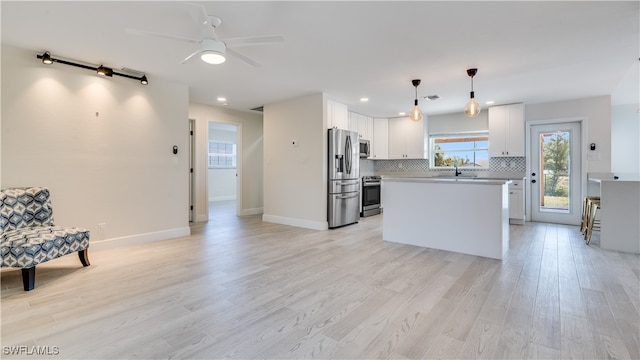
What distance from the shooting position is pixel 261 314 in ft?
6.88

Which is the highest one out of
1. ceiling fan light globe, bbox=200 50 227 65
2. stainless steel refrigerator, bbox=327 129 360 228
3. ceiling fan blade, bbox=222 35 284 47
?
ceiling fan blade, bbox=222 35 284 47

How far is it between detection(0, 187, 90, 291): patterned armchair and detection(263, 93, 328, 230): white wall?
3184mm

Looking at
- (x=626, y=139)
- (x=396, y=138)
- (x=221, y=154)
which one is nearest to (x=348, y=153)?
(x=396, y=138)

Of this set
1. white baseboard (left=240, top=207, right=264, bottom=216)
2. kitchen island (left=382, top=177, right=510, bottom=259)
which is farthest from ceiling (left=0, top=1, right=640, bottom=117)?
white baseboard (left=240, top=207, right=264, bottom=216)

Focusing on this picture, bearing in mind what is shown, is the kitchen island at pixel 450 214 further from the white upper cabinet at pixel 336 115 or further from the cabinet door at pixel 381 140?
the cabinet door at pixel 381 140

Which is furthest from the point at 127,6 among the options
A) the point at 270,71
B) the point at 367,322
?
→ the point at 367,322

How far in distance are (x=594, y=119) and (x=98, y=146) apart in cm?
819

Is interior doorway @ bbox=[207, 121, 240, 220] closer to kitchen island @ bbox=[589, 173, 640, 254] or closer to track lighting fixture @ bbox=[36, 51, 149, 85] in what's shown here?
track lighting fixture @ bbox=[36, 51, 149, 85]

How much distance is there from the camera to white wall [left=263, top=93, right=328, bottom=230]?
16.9ft

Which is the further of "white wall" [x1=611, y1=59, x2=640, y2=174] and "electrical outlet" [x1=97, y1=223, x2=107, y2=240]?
"white wall" [x1=611, y1=59, x2=640, y2=174]

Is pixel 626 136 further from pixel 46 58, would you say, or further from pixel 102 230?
pixel 46 58

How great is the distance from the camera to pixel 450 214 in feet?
12.2

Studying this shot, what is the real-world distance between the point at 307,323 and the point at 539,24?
3.27m

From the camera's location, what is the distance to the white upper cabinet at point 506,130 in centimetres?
570
